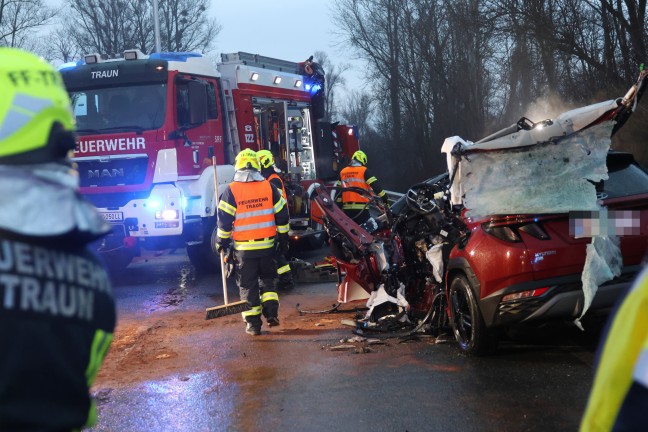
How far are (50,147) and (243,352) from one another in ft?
19.1

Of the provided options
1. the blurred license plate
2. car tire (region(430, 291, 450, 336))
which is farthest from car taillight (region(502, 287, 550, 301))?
the blurred license plate

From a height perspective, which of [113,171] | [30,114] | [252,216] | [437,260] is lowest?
[437,260]

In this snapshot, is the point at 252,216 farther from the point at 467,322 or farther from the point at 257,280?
the point at 467,322

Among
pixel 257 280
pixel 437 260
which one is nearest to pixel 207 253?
pixel 257 280

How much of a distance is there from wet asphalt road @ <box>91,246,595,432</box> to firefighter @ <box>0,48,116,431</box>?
11.4ft

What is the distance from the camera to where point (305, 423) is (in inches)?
203

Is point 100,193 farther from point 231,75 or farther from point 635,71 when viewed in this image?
point 635,71

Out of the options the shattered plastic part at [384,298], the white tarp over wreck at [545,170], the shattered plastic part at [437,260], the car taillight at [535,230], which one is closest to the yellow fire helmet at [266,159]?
the shattered plastic part at [384,298]

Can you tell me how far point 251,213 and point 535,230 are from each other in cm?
336

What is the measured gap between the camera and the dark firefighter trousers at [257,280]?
8.38 metres

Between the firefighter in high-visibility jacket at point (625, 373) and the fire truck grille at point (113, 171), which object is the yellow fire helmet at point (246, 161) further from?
the firefighter in high-visibility jacket at point (625, 373)

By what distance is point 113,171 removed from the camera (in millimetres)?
12164

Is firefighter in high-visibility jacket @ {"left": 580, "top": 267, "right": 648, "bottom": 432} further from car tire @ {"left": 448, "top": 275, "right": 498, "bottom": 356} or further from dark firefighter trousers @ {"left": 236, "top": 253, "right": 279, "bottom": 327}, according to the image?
dark firefighter trousers @ {"left": 236, "top": 253, "right": 279, "bottom": 327}

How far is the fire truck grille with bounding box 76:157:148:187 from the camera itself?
1203cm
